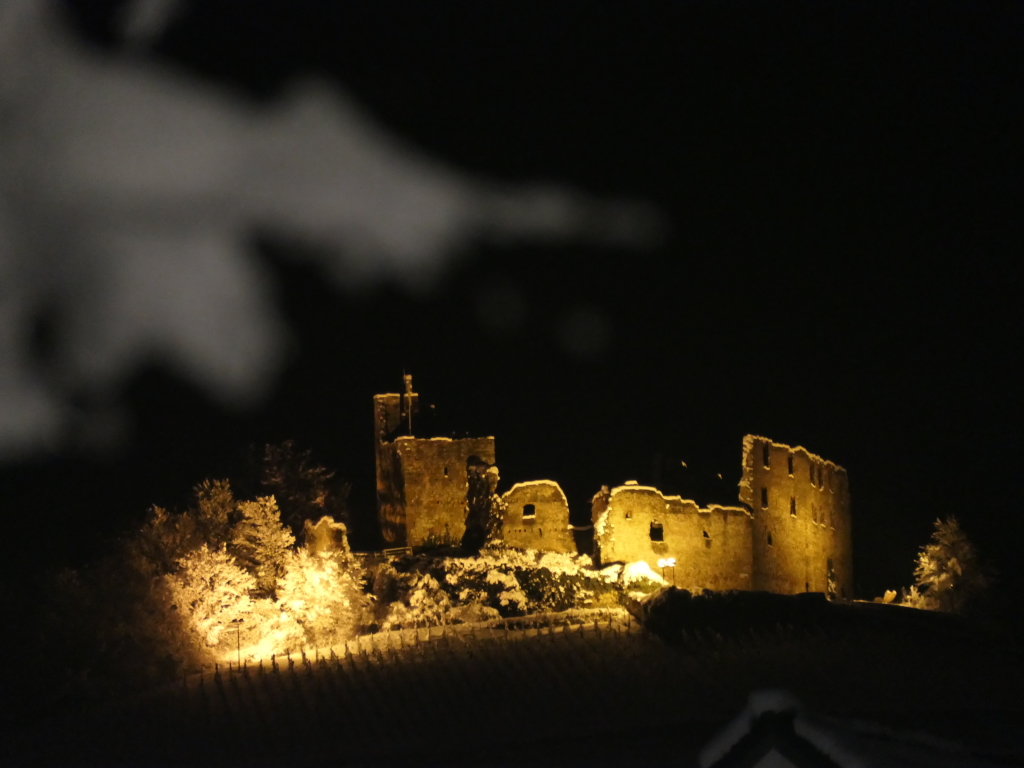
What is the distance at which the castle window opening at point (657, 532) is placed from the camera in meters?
30.0

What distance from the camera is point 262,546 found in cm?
2939

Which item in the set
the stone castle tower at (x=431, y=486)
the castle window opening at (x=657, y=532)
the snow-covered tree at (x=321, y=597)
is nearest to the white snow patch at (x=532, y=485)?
the stone castle tower at (x=431, y=486)

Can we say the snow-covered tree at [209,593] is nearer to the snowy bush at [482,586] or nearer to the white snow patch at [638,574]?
the snowy bush at [482,586]

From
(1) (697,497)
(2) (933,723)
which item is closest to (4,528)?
(1) (697,497)

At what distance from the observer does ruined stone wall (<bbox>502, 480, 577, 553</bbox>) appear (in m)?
30.2

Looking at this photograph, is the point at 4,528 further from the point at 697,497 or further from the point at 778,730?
the point at 778,730

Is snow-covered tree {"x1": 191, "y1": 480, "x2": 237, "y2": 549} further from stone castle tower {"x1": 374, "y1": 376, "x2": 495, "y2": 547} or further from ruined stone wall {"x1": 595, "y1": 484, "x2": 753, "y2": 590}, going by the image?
ruined stone wall {"x1": 595, "y1": 484, "x2": 753, "y2": 590}

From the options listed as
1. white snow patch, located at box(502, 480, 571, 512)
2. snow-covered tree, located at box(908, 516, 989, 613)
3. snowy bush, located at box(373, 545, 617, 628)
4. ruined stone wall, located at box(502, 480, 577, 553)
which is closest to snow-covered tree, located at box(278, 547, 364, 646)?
snowy bush, located at box(373, 545, 617, 628)

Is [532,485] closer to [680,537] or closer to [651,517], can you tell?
[651,517]

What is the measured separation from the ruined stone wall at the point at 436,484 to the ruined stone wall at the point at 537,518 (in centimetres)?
136

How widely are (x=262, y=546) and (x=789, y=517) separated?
1491 cm

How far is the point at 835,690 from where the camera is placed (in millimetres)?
21406

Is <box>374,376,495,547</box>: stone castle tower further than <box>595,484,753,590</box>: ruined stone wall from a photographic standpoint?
Yes

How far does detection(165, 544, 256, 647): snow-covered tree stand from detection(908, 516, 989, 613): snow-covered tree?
19.9 meters
